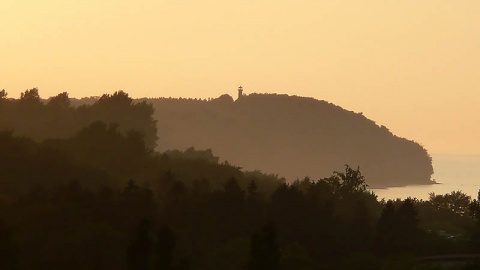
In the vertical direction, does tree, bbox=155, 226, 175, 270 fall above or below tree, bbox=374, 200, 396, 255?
below

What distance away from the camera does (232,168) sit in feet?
425

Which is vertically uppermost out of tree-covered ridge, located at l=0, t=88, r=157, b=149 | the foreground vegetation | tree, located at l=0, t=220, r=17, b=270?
tree-covered ridge, located at l=0, t=88, r=157, b=149

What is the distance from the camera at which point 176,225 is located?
82812 mm

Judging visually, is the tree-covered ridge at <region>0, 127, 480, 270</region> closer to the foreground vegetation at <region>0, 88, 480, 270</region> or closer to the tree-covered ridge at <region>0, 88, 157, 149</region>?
the foreground vegetation at <region>0, 88, 480, 270</region>

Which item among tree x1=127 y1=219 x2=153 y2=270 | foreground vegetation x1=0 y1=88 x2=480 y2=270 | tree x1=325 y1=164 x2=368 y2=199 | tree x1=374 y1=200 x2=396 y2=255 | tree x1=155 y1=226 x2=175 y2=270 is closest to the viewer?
tree x1=127 y1=219 x2=153 y2=270

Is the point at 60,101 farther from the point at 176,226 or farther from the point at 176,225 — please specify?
the point at 176,226

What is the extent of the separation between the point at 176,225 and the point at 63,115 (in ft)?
220

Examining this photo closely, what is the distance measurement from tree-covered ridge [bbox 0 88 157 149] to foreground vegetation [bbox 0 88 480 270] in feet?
94.7

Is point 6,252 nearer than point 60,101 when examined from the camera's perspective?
Yes

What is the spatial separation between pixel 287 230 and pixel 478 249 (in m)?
16.8

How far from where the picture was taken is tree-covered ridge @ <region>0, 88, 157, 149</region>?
141750 mm

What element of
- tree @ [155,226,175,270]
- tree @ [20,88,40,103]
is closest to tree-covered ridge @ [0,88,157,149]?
tree @ [20,88,40,103]

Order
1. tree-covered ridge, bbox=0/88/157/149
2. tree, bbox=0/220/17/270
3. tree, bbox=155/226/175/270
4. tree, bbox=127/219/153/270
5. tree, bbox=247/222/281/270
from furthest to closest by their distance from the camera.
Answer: tree-covered ridge, bbox=0/88/157/149 → tree, bbox=247/222/281/270 → tree, bbox=0/220/17/270 → tree, bbox=155/226/175/270 → tree, bbox=127/219/153/270

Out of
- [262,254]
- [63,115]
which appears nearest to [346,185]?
[63,115]
